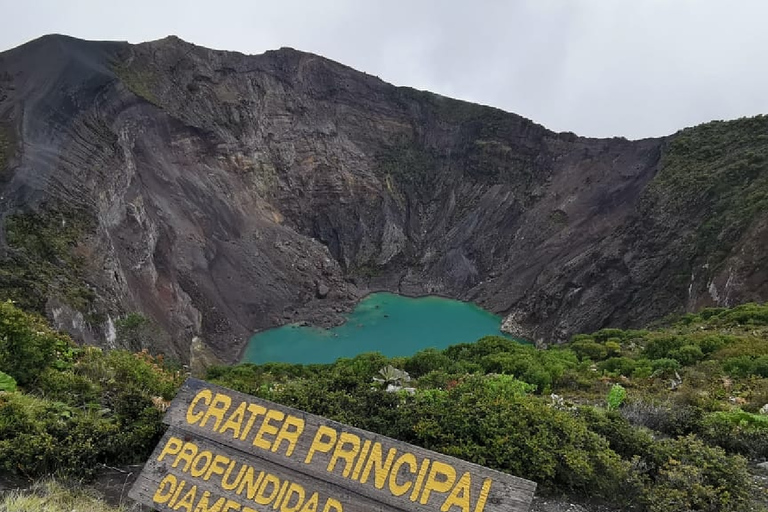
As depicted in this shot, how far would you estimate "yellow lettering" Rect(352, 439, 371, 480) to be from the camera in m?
5.05

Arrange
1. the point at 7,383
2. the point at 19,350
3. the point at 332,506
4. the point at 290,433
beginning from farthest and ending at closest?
the point at 19,350 → the point at 7,383 → the point at 290,433 → the point at 332,506

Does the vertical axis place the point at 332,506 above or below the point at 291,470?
below

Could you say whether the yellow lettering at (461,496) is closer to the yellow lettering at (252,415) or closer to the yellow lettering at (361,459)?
the yellow lettering at (361,459)

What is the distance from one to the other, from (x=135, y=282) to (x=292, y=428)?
33964 mm

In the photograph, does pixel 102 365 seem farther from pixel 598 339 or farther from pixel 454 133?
pixel 454 133

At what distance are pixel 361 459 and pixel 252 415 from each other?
1.36 meters

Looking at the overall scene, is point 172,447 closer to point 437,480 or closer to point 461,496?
point 437,480

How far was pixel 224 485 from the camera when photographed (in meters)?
5.29

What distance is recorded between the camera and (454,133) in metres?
78.8

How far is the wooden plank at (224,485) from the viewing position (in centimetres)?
502

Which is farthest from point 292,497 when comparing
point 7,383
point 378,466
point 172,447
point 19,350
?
point 19,350

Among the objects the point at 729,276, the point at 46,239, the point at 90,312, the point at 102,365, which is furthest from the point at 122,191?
the point at 729,276

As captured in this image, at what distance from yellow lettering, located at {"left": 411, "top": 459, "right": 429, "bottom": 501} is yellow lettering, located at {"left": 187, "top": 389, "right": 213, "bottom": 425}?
2539 millimetres

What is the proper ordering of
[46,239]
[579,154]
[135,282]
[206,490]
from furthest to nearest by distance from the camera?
[579,154] → [135,282] → [46,239] → [206,490]
